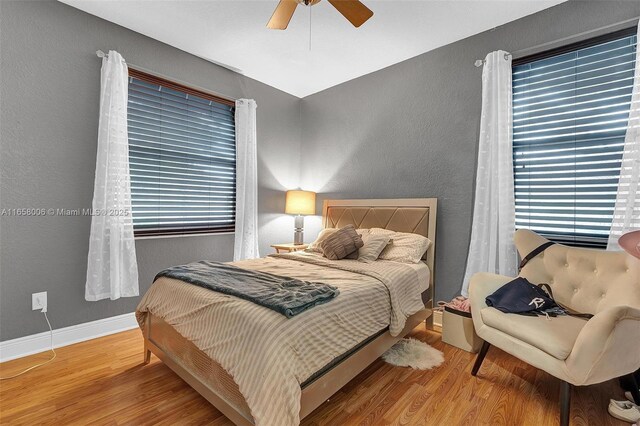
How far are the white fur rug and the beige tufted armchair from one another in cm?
30

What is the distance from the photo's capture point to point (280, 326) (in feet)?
4.60

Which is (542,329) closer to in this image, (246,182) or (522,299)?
(522,299)

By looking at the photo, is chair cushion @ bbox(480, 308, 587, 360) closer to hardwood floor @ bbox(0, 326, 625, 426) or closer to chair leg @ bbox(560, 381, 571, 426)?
chair leg @ bbox(560, 381, 571, 426)

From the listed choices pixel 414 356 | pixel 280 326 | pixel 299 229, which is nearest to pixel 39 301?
pixel 280 326

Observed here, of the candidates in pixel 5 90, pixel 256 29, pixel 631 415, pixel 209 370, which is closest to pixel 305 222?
pixel 256 29

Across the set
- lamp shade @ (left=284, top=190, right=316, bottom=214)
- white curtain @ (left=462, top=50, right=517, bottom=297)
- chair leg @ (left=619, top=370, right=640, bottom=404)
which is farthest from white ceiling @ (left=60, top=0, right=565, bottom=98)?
chair leg @ (left=619, top=370, right=640, bottom=404)

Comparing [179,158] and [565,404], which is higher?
[179,158]

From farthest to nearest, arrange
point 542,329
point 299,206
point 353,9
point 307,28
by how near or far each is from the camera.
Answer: point 299,206 → point 307,28 → point 353,9 → point 542,329

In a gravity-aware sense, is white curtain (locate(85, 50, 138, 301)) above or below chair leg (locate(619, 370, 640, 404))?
above

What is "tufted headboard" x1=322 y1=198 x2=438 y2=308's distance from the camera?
3072 millimetres

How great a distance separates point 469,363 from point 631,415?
0.86 metres

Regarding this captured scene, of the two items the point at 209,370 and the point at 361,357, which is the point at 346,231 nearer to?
the point at 361,357

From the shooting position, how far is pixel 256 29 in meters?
2.87

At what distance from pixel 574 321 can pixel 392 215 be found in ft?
5.94
